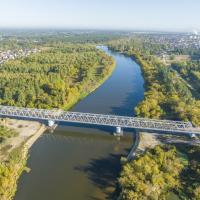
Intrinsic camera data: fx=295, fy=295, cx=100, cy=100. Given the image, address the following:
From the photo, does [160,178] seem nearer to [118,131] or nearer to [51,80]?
[118,131]

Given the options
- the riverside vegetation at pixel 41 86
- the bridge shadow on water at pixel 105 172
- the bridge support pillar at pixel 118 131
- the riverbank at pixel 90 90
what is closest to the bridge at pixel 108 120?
the bridge support pillar at pixel 118 131

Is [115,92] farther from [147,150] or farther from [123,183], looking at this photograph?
[123,183]

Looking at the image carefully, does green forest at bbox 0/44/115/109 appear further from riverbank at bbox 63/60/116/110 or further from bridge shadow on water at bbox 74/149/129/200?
bridge shadow on water at bbox 74/149/129/200

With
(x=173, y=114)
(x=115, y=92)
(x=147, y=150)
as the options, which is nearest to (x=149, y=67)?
(x=115, y=92)

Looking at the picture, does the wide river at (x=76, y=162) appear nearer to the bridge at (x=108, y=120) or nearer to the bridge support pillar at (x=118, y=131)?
the bridge support pillar at (x=118, y=131)

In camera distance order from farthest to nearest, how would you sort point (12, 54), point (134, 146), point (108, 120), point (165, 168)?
1. point (12, 54)
2. point (108, 120)
3. point (134, 146)
4. point (165, 168)

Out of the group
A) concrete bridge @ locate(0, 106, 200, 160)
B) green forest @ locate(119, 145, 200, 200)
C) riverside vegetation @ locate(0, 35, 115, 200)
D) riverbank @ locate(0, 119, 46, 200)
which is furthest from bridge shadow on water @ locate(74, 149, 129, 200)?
riverside vegetation @ locate(0, 35, 115, 200)

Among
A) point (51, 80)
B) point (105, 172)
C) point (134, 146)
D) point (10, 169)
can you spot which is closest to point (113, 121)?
point (134, 146)
